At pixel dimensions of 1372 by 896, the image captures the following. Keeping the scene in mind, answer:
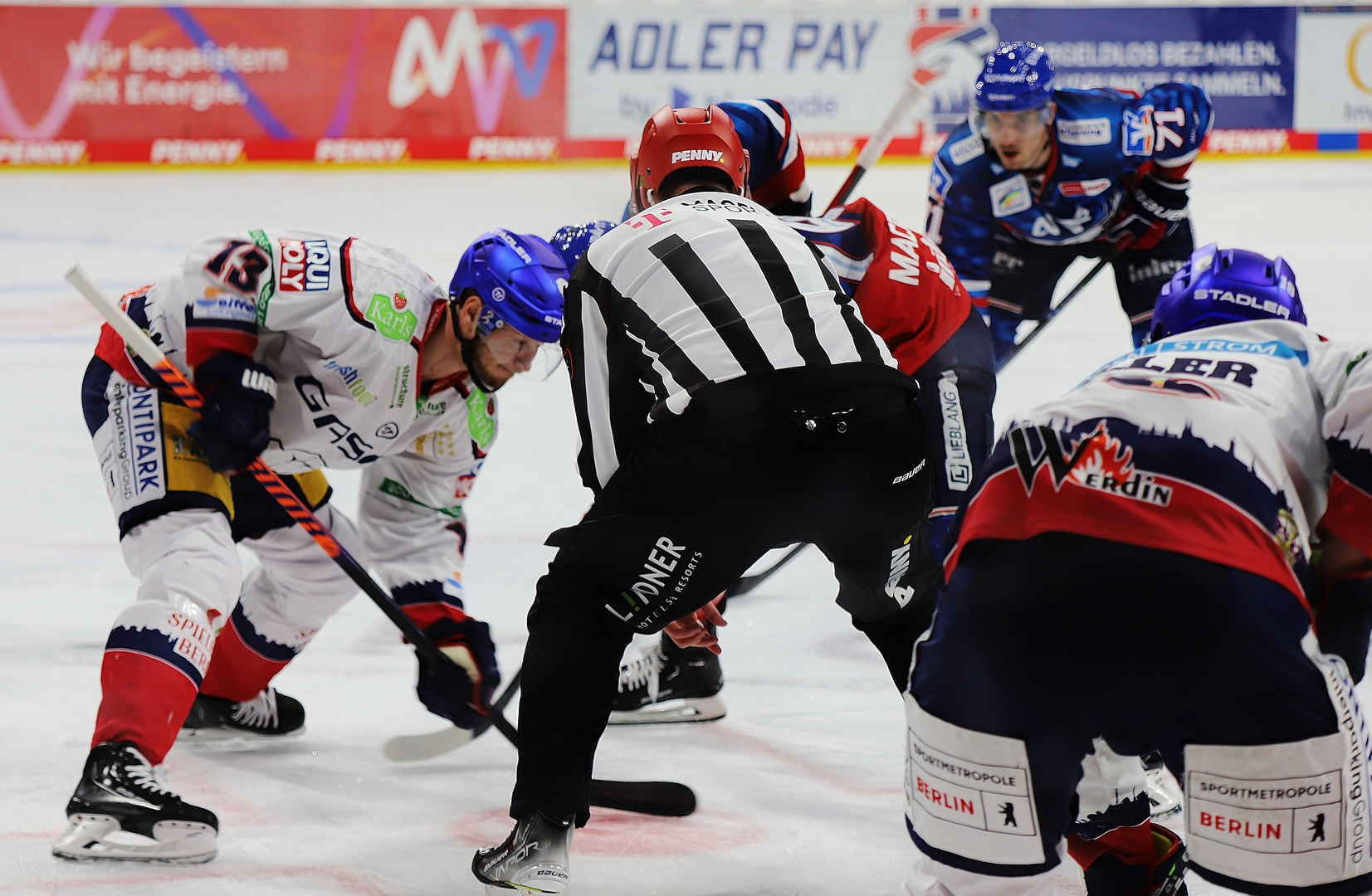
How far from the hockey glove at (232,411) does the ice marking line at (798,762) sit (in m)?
1.09

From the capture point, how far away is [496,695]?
294 centimetres

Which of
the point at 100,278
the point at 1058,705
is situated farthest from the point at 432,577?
the point at 100,278

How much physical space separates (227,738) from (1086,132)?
110 inches

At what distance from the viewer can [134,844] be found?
7.43 feet

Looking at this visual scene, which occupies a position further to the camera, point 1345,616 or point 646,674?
point 646,674

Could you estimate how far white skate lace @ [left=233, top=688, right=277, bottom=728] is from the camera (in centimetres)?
285

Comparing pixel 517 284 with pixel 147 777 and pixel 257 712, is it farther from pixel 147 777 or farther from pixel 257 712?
pixel 257 712

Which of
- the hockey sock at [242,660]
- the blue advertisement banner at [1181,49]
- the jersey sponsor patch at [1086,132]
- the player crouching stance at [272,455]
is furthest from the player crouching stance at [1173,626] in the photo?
the blue advertisement banner at [1181,49]

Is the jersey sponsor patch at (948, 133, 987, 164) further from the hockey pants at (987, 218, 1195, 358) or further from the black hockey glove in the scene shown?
the black hockey glove

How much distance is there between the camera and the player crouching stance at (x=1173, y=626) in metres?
1.35

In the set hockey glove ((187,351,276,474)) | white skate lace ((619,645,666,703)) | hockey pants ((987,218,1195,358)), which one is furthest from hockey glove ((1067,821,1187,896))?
hockey pants ((987,218,1195,358))

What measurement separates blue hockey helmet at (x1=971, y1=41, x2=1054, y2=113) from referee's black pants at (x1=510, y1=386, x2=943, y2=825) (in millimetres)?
2310

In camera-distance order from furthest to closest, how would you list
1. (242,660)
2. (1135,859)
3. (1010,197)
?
(1010,197), (242,660), (1135,859)

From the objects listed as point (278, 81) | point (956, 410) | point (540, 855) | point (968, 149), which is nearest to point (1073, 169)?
point (968, 149)
